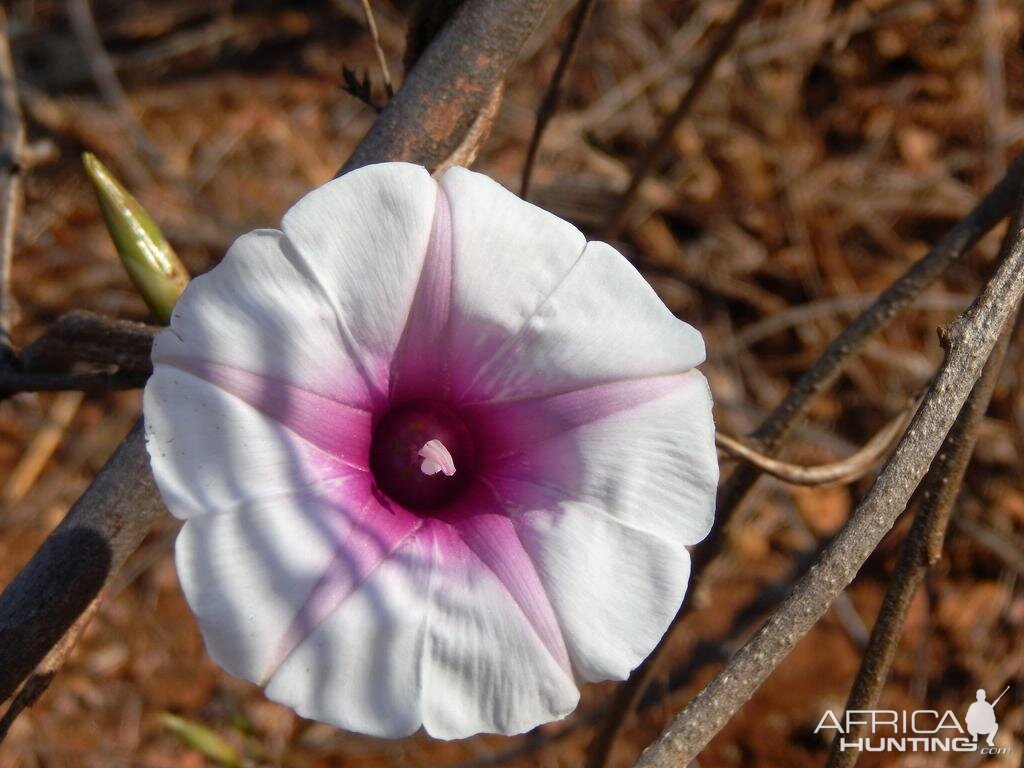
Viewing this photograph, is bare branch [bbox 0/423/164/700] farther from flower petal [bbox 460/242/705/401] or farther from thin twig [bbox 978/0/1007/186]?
thin twig [bbox 978/0/1007/186]

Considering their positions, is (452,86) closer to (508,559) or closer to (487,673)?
(508,559)

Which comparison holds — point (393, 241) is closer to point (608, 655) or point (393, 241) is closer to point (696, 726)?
point (608, 655)

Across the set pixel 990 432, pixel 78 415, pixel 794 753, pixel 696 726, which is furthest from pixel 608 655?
pixel 78 415

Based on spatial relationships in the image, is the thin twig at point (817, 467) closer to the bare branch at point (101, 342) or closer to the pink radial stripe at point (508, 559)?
the pink radial stripe at point (508, 559)

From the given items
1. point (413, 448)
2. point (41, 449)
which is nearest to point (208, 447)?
point (413, 448)

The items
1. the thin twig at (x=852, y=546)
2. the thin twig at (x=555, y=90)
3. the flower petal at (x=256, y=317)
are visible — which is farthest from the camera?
the thin twig at (x=555, y=90)

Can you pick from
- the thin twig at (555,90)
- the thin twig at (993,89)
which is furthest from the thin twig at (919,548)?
the thin twig at (993,89)

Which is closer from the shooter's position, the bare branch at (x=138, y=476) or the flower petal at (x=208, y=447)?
the flower petal at (x=208, y=447)
